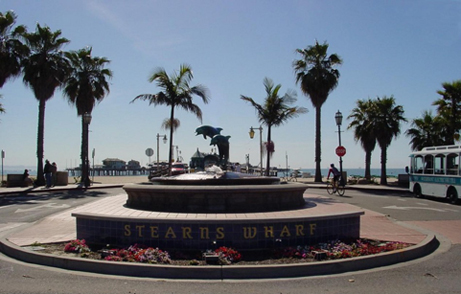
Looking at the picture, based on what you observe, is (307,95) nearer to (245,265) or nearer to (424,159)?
(424,159)

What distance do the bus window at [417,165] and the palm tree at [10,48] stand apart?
2672cm

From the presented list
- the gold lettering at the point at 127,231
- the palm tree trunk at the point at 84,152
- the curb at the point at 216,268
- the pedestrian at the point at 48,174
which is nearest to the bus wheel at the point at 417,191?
the curb at the point at 216,268

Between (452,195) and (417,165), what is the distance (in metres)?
3.66

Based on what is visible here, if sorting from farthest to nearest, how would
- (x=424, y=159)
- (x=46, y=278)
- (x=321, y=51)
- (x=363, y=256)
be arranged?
(x=321, y=51)
(x=424, y=159)
(x=363, y=256)
(x=46, y=278)

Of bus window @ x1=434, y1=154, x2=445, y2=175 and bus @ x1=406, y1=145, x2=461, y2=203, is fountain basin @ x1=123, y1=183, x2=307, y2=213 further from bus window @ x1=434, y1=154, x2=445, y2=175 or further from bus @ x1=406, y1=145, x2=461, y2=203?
bus window @ x1=434, y1=154, x2=445, y2=175

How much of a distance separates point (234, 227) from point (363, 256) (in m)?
2.40

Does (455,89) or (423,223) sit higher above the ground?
(455,89)

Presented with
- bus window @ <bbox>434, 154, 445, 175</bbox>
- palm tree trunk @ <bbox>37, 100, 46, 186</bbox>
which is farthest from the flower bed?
palm tree trunk @ <bbox>37, 100, 46, 186</bbox>

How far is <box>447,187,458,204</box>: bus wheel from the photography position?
1895cm

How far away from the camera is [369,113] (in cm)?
3478

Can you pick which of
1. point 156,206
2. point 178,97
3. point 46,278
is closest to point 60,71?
point 178,97

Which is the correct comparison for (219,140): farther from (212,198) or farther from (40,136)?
(40,136)

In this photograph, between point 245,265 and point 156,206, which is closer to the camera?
point 245,265

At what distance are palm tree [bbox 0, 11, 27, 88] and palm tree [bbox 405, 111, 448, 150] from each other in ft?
103
